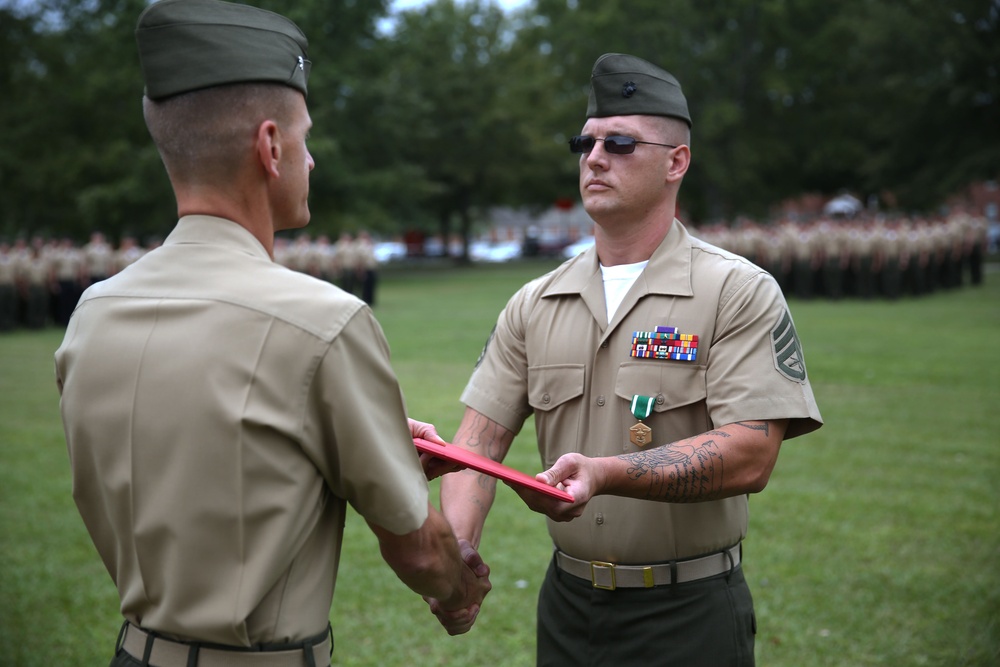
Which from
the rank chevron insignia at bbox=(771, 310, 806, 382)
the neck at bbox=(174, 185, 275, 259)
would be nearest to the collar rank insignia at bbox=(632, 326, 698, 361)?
the rank chevron insignia at bbox=(771, 310, 806, 382)

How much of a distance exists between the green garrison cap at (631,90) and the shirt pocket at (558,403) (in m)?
0.84

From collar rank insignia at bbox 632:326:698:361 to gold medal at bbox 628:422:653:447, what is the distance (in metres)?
0.21

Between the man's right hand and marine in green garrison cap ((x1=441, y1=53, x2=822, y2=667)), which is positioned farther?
marine in green garrison cap ((x1=441, y1=53, x2=822, y2=667))

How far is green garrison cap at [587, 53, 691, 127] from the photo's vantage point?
3.20 metres

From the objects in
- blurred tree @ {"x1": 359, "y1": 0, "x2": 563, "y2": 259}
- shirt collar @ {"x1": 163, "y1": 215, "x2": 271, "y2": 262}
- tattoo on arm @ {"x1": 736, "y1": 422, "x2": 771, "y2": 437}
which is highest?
shirt collar @ {"x1": 163, "y1": 215, "x2": 271, "y2": 262}

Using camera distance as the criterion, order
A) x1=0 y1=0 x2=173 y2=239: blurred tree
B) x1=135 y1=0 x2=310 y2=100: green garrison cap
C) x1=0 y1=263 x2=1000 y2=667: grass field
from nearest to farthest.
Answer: x1=135 y1=0 x2=310 y2=100: green garrison cap, x1=0 y1=263 x2=1000 y2=667: grass field, x1=0 y1=0 x2=173 y2=239: blurred tree

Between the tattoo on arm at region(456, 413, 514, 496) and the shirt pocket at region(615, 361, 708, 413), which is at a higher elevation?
the shirt pocket at region(615, 361, 708, 413)

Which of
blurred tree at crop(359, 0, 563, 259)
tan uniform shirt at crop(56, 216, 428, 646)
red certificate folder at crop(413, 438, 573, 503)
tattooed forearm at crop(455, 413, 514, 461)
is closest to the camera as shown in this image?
tan uniform shirt at crop(56, 216, 428, 646)

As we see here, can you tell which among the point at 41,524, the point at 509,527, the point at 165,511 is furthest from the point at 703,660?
the point at 41,524

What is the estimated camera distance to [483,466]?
7.88ft

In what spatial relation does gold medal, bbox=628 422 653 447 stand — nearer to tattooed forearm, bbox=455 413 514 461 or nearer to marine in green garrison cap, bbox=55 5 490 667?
tattooed forearm, bbox=455 413 514 461

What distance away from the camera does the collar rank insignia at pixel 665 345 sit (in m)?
2.97

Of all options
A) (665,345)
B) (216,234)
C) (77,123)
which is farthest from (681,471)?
(77,123)

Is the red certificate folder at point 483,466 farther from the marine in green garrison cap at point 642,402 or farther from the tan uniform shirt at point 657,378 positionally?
the tan uniform shirt at point 657,378
